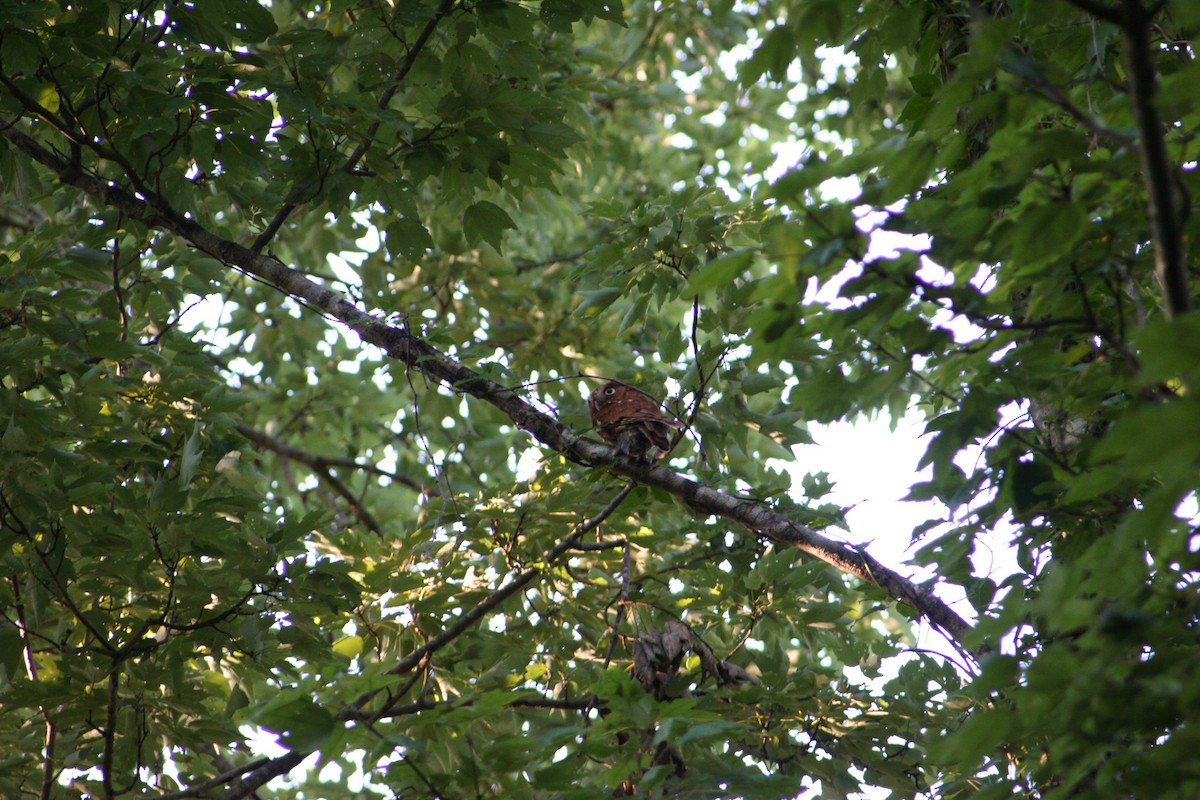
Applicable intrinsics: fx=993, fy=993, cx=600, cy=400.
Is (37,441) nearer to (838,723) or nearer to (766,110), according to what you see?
(838,723)

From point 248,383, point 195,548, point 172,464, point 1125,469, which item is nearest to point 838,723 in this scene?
point 1125,469

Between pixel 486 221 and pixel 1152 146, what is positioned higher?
pixel 486 221

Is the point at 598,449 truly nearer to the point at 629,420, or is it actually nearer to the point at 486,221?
the point at 629,420

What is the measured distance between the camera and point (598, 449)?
2.67m

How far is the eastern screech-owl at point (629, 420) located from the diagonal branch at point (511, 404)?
0.04m

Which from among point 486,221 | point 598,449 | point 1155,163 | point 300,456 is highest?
point 300,456

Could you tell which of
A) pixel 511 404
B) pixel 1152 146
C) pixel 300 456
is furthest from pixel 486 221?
pixel 300 456

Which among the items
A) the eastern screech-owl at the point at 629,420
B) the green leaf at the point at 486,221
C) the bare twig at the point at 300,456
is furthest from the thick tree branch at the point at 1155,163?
the bare twig at the point at 300,456

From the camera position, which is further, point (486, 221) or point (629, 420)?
point (486, 221)

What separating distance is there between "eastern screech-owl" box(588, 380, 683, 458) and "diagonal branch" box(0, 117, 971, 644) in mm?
42

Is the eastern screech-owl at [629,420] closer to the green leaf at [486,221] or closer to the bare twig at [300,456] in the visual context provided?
the green leaf at [486,221]

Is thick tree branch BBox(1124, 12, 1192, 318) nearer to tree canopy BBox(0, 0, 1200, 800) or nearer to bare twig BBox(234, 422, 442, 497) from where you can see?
tree canopy BBox(0, 0, 1200, 800)

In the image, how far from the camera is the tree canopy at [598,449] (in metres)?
1.45

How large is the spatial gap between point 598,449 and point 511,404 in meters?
0.29
